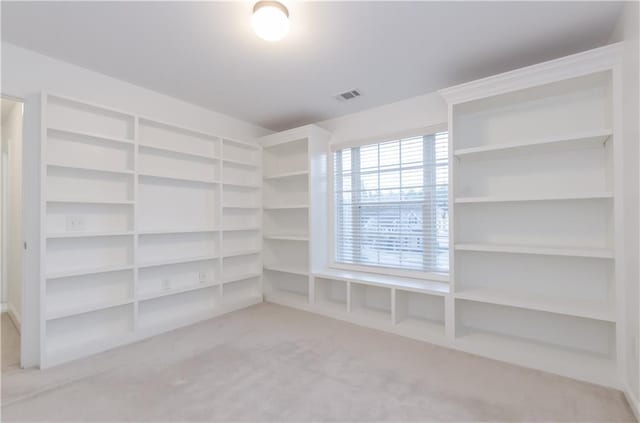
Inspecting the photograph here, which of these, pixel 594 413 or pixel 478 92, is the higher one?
pixel 478 92

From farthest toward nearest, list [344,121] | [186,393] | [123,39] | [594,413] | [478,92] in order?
[344,121], [478,92], [123,39], [186,393], [594,413]

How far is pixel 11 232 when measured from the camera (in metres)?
3.47

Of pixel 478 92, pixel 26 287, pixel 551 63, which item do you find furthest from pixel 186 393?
pixel 551 63

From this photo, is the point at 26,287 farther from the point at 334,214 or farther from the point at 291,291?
the point at 334,214

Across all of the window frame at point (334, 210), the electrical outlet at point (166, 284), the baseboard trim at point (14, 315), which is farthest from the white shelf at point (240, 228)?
the baseboard trim at point (14, 315)

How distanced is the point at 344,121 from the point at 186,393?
3.19m

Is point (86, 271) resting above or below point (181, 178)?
below

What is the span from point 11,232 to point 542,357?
18.2ft

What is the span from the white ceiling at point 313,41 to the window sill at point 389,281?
1.95 metres

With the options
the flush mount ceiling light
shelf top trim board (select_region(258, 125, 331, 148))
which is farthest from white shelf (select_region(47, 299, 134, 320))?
the flush mount ceiling light

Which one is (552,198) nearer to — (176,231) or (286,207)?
(286,207)

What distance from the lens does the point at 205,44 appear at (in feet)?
7.22

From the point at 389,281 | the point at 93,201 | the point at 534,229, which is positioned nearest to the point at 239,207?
the point at 93,201

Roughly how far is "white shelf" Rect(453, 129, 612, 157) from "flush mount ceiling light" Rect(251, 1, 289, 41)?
1.70 metres
